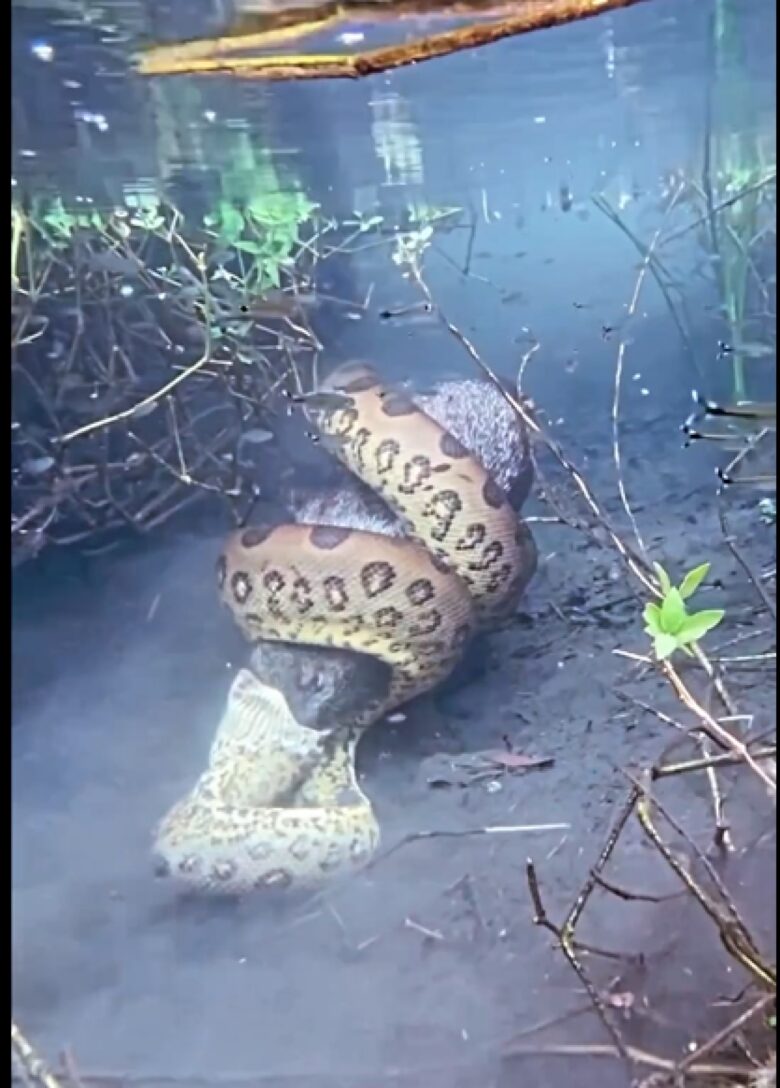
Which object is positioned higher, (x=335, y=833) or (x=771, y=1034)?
(x=335, y=833)

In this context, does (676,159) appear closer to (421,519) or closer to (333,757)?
(421,519)

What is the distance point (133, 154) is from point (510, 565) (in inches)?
20.1

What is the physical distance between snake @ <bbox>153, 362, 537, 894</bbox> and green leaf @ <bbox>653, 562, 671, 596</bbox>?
115mm

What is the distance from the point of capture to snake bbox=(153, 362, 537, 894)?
1.10 meters

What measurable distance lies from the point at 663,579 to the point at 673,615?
0.26 feet

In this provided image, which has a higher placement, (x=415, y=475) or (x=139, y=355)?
(x=139, y=355)

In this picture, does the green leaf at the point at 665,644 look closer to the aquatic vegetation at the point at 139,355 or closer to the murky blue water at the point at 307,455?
the murky blue water at the point at 307,455

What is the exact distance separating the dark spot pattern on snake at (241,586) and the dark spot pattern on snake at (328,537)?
2.8 inches

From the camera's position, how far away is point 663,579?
104 cm

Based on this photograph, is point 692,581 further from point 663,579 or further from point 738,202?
point 738,202

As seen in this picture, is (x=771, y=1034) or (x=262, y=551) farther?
(x=262, y=551)

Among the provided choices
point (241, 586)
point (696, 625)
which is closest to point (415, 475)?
point (241, 586)

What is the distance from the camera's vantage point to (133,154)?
1.08 meters

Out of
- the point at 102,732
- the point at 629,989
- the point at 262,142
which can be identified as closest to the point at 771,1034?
the point at 629,989
